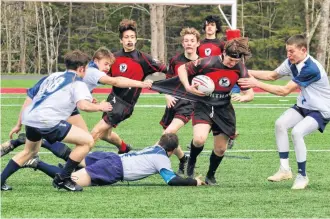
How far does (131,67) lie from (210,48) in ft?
4.27

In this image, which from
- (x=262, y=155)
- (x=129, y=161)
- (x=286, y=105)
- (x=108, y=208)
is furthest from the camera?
(x=286, y=105)

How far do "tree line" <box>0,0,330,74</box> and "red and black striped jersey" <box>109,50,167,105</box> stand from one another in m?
37.3

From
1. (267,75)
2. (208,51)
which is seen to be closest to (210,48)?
(208,51)

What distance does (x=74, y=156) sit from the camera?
8.59 metres

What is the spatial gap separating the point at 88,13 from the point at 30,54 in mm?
6188

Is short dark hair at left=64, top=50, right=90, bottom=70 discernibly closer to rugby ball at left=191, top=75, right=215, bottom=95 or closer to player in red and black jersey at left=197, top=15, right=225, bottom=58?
rugby ball at left=191, top=75, right=215, bottom=95

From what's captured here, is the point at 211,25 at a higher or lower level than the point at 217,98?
higher

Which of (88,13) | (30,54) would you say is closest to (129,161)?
(30,54)

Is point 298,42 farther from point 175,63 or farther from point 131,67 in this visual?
point 131,67

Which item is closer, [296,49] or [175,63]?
[296,49]

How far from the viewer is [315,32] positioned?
57.5 meters

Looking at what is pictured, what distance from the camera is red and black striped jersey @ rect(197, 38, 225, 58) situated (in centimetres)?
1196

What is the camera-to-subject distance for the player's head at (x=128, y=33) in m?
11.2

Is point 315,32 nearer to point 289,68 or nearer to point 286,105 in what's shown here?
point 286,105
